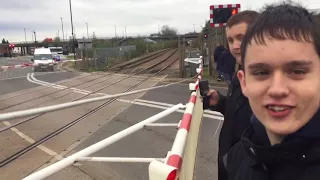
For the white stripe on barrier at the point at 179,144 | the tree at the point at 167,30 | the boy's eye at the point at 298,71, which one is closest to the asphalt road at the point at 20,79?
the white stripe on barrier at the point at 179,144

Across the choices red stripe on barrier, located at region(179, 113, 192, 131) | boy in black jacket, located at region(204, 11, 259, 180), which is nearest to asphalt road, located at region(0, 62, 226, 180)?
red stripe on barrier, located at region(179, 113, 192, 131)

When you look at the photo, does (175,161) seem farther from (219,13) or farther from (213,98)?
(219,13)

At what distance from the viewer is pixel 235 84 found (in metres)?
2.47

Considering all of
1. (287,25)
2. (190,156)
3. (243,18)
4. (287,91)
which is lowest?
(190,156)

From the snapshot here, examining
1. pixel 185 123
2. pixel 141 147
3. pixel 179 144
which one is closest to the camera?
pixel 179 144

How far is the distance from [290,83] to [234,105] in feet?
4.04

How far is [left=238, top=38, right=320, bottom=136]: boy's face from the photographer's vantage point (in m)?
1.16

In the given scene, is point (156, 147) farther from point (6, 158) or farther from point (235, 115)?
point (235, 115)

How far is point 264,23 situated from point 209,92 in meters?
1.80

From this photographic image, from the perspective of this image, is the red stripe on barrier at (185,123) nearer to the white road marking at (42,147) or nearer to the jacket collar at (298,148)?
the jacket collar at (298,148)

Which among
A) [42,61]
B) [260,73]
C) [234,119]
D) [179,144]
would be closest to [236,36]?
[234,119]

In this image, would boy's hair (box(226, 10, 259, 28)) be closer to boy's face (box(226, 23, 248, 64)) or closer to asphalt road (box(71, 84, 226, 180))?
boy's face (box(226, 23, 248, 64))

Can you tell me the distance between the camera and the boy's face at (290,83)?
→ 116 centimetres

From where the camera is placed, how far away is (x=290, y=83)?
117 cm
